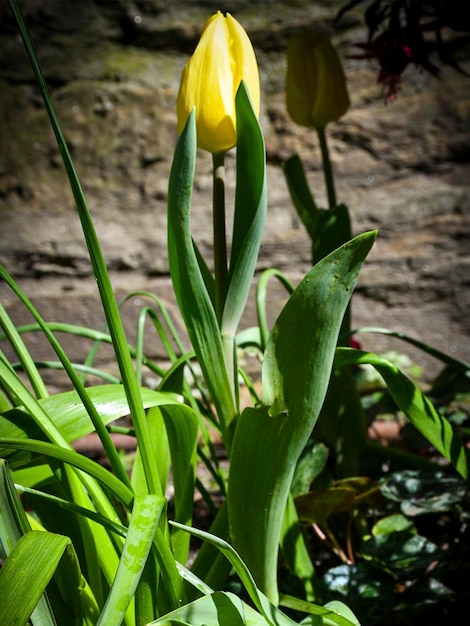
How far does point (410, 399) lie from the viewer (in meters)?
0.60

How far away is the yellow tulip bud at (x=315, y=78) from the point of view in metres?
0.84

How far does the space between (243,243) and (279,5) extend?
1248 mm

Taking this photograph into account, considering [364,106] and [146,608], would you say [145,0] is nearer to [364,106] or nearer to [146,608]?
[364,106]

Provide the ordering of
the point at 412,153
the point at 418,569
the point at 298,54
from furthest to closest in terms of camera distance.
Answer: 1. the point at 412,153
2. the point at 298,54
3. the point at 418,569

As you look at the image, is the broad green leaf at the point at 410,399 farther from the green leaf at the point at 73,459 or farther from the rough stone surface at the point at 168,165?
the rough stone surface at the point at 168,165

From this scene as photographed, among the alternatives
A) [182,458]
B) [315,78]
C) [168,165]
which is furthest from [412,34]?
[168,165]

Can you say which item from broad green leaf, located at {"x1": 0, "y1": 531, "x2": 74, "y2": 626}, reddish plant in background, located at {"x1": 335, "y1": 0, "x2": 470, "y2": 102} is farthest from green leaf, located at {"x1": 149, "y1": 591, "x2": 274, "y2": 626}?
Result: reddish plant in background, located at {"x1": 335, "y1": 0, "x2": 470, "y2": 102}

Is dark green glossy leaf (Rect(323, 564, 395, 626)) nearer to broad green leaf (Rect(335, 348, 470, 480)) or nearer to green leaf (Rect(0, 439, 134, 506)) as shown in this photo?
broad green leaf (Rect(335, 348, 470, 480))

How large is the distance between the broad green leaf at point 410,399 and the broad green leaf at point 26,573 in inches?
11.6

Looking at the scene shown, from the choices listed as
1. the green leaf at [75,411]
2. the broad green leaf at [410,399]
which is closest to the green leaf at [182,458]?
the green leaf at [75,411]

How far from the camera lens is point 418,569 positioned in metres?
0.74

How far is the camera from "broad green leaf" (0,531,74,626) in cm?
39

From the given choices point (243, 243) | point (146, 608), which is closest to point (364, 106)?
point (243, 243)

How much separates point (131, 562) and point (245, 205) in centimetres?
32
